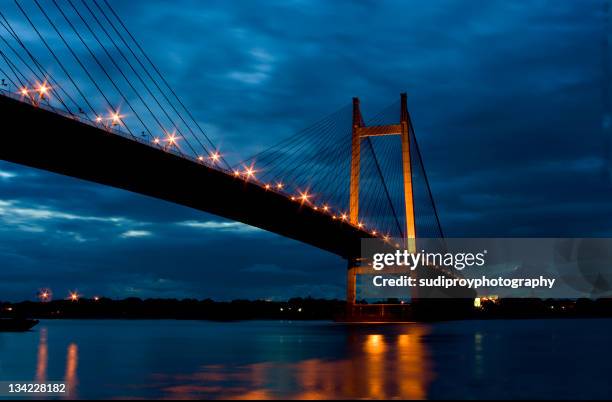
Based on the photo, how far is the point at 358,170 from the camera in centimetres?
6259

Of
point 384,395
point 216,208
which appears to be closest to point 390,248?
point 216,208

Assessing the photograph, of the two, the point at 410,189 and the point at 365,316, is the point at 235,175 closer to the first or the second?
the point at 410,189

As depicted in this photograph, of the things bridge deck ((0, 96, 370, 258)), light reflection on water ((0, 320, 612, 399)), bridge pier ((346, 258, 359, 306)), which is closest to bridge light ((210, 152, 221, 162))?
bridge deck ((0, 96, 370, 258))

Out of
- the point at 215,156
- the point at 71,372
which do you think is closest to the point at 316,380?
the point at 71,372

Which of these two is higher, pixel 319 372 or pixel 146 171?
pixel 146 171

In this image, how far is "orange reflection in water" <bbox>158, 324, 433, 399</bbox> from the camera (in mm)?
17359

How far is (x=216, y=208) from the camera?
47.1 m

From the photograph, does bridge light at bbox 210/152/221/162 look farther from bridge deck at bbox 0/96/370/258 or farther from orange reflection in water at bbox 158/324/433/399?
orange reflection in water at bbox 158/324/433/399

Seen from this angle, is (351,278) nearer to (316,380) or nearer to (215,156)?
(215,156)

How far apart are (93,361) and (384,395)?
13.9m

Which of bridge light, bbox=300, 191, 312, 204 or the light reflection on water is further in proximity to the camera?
bridge light, bbox=300, 191, 312, 204

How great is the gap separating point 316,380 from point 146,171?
849 inches

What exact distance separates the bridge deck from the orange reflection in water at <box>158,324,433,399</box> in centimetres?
1378

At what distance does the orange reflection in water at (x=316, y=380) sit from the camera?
17359 mm
